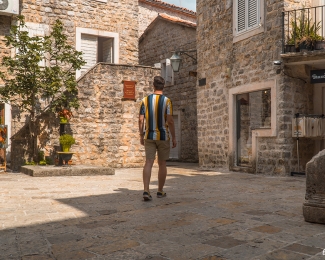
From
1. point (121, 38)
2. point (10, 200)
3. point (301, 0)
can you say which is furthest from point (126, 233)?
point (121, 38)

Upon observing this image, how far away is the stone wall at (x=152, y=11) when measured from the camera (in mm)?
18094

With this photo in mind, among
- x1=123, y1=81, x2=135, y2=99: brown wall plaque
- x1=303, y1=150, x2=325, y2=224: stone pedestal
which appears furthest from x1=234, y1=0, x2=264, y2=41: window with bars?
x1=303, y1=150, x2=325, y2=224: stone pedestal

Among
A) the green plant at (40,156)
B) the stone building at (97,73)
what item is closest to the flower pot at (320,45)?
the stone building at (97,73)

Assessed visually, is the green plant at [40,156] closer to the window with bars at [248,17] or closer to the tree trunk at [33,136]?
the tree trunk at [33,136]

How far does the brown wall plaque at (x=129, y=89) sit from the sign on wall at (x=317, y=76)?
17.6ft

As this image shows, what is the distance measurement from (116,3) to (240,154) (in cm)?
733

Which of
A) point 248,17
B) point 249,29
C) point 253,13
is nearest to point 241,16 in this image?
point 248,17

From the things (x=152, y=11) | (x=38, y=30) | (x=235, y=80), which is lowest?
(x=235, y=80)

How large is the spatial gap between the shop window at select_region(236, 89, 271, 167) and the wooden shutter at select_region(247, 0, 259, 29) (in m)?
1.66

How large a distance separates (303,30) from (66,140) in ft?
20.5

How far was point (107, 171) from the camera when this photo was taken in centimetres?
960

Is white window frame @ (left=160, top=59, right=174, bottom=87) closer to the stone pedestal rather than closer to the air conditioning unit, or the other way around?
the air conditioning unit

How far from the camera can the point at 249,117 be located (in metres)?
10.1

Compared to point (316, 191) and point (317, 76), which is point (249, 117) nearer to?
point (317, 76)
